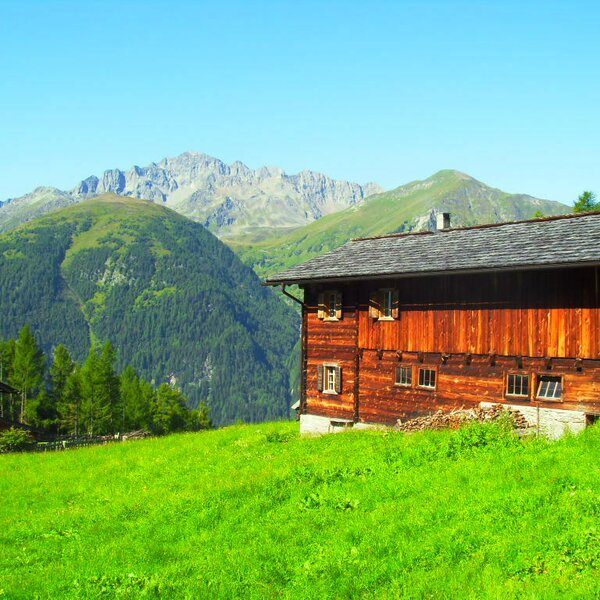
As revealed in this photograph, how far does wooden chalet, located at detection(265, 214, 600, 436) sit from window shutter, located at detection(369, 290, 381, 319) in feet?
0.18

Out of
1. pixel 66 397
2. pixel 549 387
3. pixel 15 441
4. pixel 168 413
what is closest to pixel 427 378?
pixel 549 387

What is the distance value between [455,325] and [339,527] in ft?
53.6

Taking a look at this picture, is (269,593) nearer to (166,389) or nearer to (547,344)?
(547,344)

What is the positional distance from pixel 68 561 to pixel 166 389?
338 ft

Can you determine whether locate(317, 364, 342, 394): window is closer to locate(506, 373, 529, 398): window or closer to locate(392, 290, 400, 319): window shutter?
locate(392, 290, 400, 319): window shutter

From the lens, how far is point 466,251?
30.5 metres

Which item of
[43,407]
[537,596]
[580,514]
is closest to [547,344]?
[580,514]

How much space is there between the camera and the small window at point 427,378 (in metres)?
31.1

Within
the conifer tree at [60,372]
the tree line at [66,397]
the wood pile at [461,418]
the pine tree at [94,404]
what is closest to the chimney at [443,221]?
the wood pile at [461,418]

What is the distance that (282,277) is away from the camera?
35.9m

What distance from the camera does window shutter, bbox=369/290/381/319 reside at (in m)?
33.3

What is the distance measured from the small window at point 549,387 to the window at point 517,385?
55cm

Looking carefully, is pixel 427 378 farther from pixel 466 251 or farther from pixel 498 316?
pixel 466 251

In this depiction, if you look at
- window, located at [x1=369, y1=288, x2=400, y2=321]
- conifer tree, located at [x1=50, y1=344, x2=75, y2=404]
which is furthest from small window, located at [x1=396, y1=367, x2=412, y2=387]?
conifer tree, located at [x1=50, y1=344, x2=75, y2=404]
